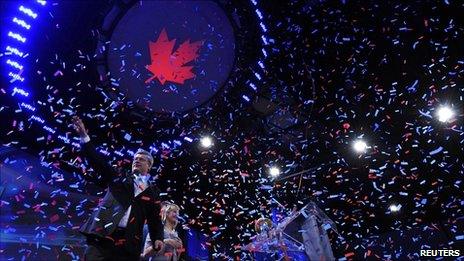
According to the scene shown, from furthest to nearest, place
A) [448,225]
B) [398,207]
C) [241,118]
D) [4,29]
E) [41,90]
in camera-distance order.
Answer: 1. [398,207]
2. [448,225]
3. [241,118]
4. [41,90]
5. [4,29]

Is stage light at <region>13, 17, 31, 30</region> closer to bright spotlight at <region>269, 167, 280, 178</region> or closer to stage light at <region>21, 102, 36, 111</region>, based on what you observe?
stage light at <region>21, 102, 36, 111</region>

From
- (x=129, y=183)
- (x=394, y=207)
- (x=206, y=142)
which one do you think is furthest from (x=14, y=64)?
(x=394, y=207)

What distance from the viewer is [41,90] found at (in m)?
5.39

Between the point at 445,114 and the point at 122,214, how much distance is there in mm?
7255

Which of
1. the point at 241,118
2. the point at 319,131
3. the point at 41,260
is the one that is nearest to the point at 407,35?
the point at 319,131

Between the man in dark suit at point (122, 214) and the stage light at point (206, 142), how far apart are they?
4277mm

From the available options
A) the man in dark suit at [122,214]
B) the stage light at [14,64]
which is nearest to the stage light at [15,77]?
the stage light at [14,64]

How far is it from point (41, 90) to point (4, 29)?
1160 mm

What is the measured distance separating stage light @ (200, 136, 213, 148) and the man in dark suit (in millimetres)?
Result: 4277

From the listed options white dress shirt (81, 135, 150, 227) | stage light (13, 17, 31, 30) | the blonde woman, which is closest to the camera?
white dress shirt (81, 135, 150, 227)

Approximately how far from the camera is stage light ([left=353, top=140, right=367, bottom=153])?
7986 mm

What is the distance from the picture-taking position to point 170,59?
17.7ft

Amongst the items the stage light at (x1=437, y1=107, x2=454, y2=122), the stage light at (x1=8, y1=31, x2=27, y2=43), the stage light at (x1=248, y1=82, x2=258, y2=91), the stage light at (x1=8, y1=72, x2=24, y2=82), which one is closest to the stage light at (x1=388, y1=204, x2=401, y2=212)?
the stage light at (x1=437, y1=107, x2=454, y2=122)

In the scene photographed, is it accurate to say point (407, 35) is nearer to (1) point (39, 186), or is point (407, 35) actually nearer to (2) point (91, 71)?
(2) point (91, 71)
